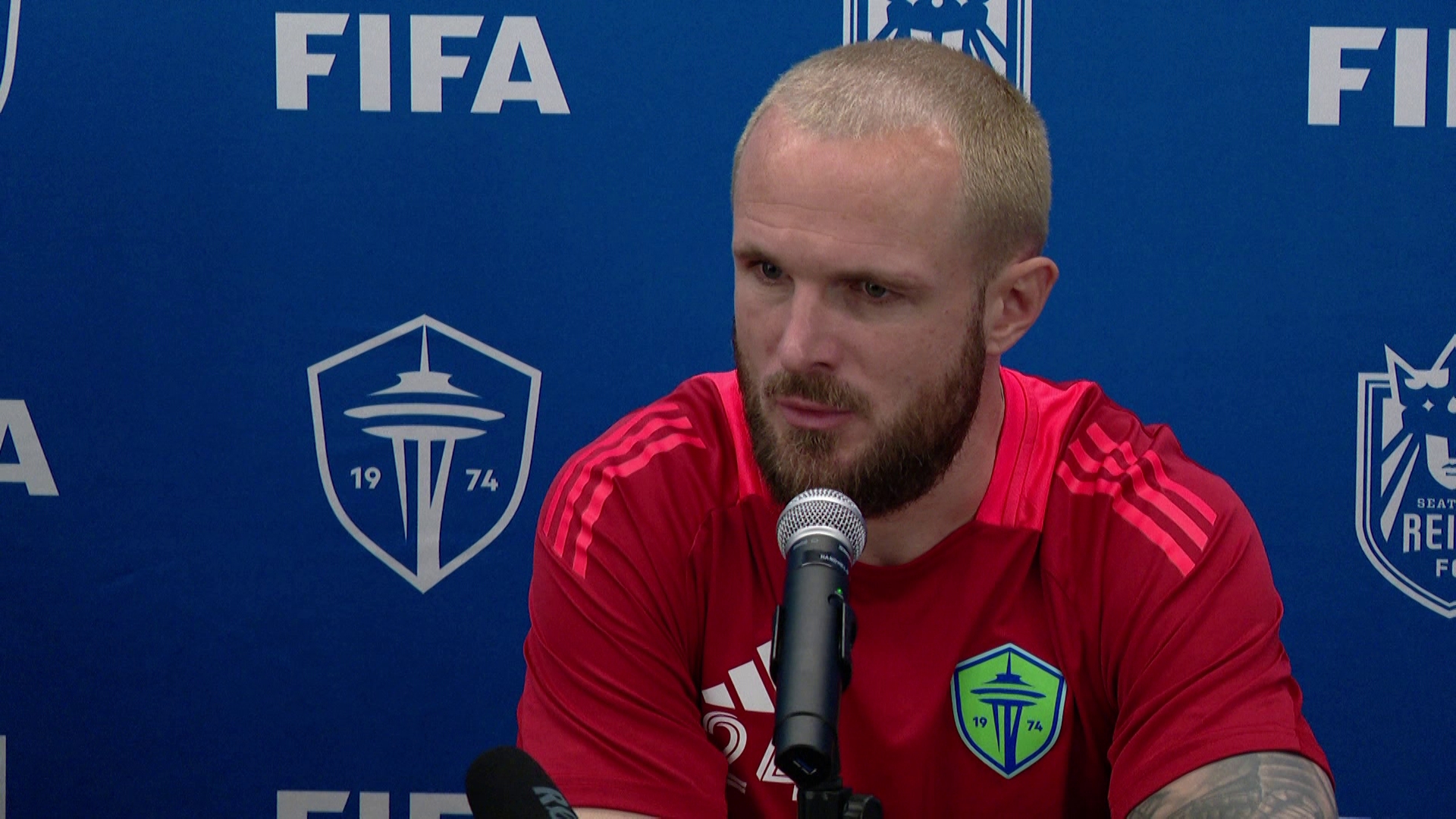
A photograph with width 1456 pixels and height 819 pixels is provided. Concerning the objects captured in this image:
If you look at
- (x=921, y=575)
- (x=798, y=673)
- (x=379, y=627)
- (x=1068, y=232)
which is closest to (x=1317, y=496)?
(x=1068, y=232)

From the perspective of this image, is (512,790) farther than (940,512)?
No

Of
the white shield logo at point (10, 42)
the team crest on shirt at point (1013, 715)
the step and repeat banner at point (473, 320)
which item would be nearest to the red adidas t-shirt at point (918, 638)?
the team crest on shirt at point (1013, 715)

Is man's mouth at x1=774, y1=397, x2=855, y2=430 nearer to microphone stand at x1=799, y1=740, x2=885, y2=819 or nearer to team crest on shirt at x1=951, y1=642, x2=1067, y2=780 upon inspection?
team crest on shirt at x1=951, y1=642, x2=1067, y2=780

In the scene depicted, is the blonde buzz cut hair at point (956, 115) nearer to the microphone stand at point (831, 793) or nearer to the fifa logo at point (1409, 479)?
the microphone stand at point (831, 793)

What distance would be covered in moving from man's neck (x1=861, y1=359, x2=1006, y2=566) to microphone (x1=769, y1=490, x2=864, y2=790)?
0.57 meters

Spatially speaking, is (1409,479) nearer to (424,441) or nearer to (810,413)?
(810,413)

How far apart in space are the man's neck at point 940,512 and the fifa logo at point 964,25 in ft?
2.27

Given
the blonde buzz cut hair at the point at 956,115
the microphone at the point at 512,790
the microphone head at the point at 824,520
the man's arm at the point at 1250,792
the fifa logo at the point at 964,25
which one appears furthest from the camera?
the fifa logo at the point at 964,25

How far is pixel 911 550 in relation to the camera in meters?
1.49

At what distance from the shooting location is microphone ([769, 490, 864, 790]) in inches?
31.8

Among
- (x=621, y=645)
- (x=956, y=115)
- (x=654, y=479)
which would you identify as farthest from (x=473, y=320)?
(x=956, y=115)

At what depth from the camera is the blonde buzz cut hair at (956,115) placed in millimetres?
1331

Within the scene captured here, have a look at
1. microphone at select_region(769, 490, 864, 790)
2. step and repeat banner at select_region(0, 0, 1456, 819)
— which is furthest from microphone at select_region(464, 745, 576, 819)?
step and repeat banner at select_region(0, 0, 1456, 819)

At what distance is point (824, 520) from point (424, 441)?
1334 mm
